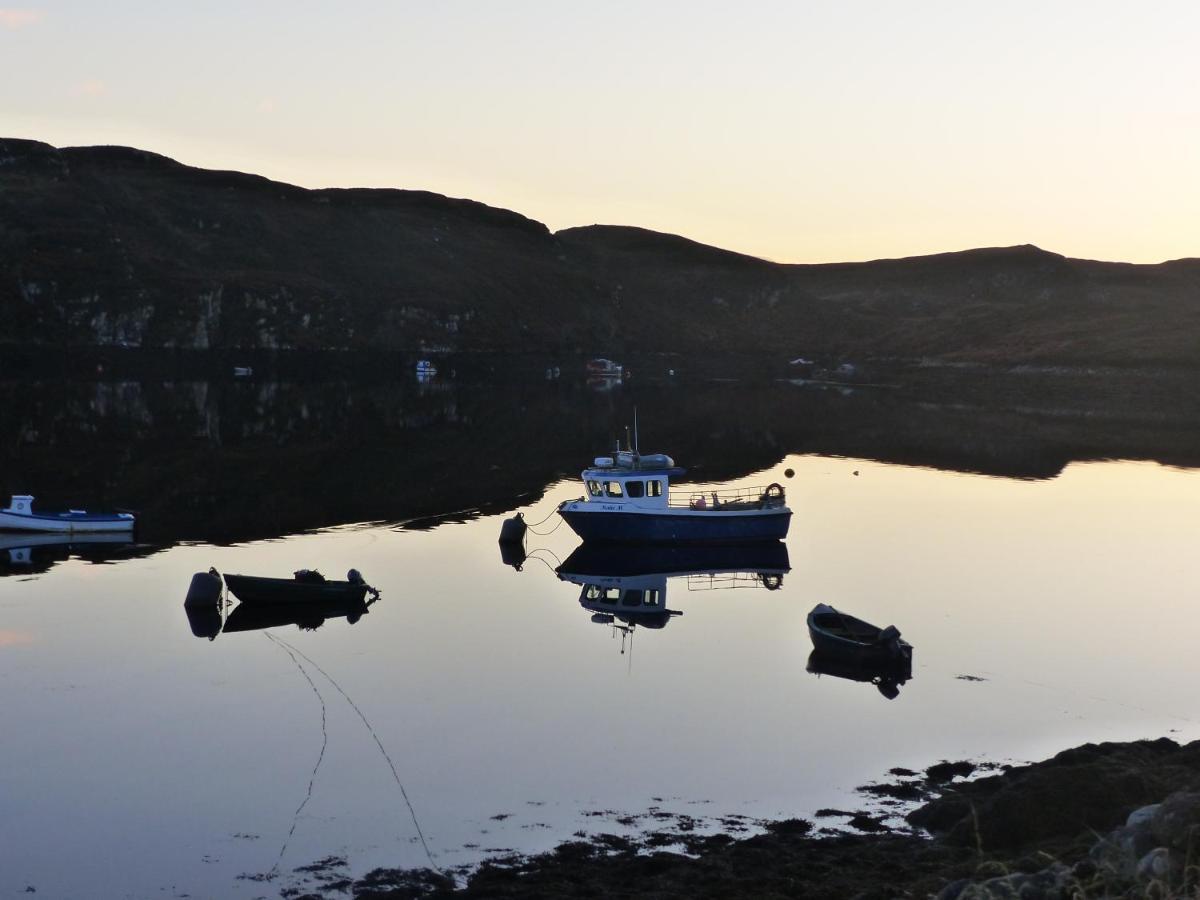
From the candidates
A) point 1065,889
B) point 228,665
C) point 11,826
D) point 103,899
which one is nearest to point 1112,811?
point 1065,889

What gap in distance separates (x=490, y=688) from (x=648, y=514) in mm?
26744

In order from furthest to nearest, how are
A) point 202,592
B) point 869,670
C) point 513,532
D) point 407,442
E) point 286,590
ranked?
point 407,442
point 513,532
point 286,590
point 202,592
point 869,670

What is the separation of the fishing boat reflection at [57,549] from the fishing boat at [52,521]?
0.28 m

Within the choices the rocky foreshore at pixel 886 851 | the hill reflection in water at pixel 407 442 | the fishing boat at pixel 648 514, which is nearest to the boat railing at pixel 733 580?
the fishing boat at pixel 648 514

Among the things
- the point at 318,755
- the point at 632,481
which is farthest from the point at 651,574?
the point at 318,755

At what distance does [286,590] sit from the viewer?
163ft

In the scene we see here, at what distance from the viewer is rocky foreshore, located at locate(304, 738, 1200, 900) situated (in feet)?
74.7

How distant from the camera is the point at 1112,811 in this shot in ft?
85.0

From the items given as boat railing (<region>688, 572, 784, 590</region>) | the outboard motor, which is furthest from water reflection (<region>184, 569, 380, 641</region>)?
the outboard motor

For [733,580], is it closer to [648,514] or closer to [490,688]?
[648,514]

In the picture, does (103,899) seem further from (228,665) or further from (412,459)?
(412,459)

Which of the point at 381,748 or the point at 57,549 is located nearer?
the point at 381,748

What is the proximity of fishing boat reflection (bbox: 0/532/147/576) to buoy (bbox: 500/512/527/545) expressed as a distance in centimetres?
1592

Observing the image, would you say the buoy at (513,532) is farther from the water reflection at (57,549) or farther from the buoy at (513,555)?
the water reflection at (57,549)
